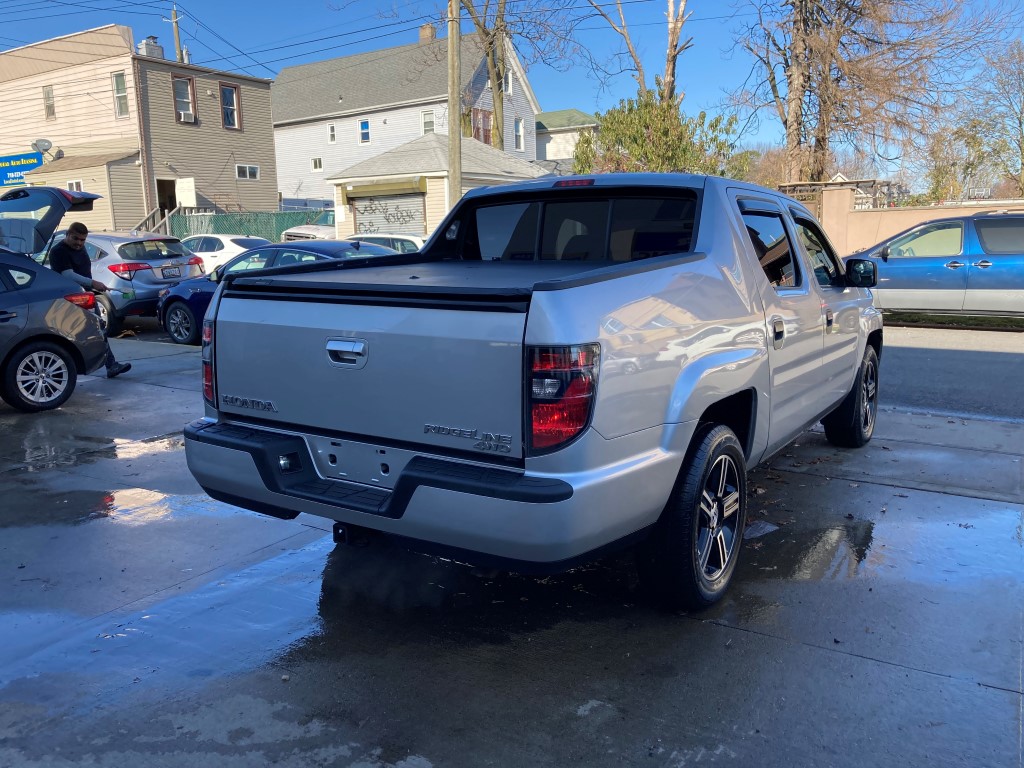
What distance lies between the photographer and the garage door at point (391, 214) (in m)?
30.0

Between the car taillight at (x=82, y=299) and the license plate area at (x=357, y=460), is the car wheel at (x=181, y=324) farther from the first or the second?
the license plate area at (x=357, y=460)

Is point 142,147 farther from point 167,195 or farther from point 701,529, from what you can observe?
point 701,529

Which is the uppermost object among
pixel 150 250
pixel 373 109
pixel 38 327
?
pixel 373 109

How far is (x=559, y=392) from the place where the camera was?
121 inches

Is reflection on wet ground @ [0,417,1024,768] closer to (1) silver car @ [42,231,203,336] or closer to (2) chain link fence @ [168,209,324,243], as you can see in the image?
(1) silver car @ [42,231,203,336]

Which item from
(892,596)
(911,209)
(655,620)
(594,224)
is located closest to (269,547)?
(655,620)

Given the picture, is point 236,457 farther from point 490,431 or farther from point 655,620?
point 655,620

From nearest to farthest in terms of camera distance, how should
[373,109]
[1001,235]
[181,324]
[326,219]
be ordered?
[181,324]
[1001,235]
[326,219]
[373,109]

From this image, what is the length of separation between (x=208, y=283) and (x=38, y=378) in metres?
4.69

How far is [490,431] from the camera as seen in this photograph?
321 cm

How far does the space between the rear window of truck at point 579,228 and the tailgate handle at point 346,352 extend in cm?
171

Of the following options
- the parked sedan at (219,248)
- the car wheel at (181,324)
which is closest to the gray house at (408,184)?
the parked sedan at (219,248)

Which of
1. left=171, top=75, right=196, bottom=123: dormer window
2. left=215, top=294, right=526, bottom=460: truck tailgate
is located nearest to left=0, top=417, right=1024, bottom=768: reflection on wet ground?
left=215, top=294, right=526, bottom=460: truck tailgate

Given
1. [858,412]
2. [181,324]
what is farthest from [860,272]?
[181,324]
